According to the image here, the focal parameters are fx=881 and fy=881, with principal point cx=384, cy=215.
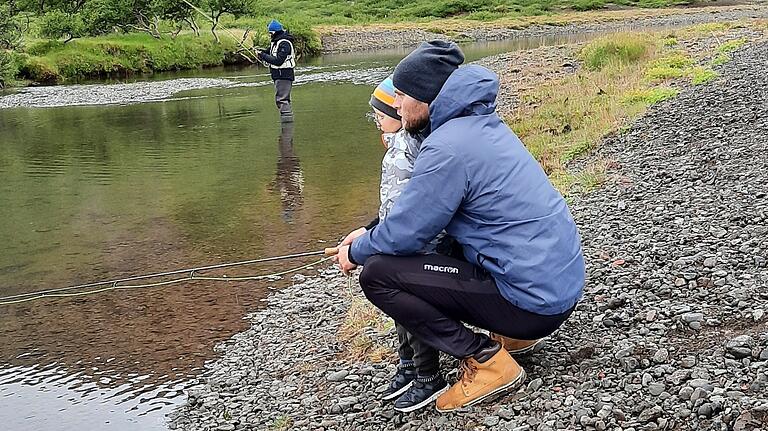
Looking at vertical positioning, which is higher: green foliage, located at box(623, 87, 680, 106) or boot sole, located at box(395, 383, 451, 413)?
boot sole, located at box(395, 383, 451, 413)

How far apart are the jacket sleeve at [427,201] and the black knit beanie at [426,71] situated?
0.36m

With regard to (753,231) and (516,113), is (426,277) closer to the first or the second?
(753,231)

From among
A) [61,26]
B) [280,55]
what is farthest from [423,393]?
[61,26]

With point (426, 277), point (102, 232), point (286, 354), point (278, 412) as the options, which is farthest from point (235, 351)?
point (102, 232)

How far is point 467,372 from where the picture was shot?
4555mm

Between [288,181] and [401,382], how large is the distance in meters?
8.66

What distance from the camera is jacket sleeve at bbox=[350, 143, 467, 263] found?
408cm

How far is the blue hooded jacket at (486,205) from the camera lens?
4.10 metres

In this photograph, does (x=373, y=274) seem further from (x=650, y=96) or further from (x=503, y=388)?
(x=650, y=96)

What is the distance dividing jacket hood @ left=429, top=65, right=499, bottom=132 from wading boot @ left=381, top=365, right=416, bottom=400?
1.48m

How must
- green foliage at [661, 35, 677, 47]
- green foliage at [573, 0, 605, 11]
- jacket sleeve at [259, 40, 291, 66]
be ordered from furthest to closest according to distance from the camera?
green foliage at [573, 0, 605, 11], green foliage at [661, 35, 677, 47], jacket sleeve at [259, 40, 291, 66]

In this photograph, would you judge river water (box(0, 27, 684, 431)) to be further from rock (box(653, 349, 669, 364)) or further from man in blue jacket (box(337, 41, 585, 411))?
rock (box(653, 349, 669, 364))

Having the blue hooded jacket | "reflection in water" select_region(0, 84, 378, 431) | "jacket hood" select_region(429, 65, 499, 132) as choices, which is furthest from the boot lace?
"reflection in water" select_region(0, 84, 378, 431)

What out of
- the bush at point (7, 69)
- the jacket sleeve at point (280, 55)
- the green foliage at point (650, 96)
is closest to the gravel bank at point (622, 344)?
the green foliage at point (650, 96)
